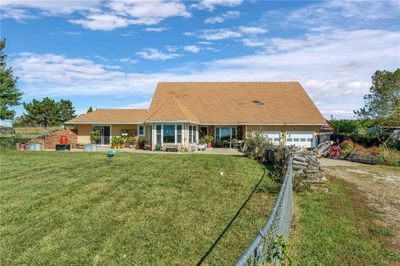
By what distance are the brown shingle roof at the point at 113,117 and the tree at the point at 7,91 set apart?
9.70 m

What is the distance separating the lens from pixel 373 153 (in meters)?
23.8

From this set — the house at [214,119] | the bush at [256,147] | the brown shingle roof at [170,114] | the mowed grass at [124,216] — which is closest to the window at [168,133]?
the house at [214,119]

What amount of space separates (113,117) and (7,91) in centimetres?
1361

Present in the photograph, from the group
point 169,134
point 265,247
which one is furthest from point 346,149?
point 265,247

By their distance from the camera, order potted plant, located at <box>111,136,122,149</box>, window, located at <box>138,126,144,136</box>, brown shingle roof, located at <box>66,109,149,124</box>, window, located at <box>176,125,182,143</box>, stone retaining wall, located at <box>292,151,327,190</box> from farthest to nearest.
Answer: window, located at <box>138,126,144,136</box>
brown shingle roof, located at <box>66,109,149,124</box>
potted plant, located at <box>111,136,122,149</box>
window, located at <box>176,125,182,143</box>
stone retaining wall, located at <box>292,151,327,190</box>

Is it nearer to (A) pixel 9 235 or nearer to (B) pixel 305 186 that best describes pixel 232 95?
(B) pixel 305 186

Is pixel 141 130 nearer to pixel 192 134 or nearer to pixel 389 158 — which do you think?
pixel 192 134

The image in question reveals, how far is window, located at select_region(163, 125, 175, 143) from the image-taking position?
31109 millimetres

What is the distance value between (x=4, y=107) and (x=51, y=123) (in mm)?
31609

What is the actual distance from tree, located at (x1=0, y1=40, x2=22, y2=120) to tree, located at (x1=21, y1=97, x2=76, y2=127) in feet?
94.2

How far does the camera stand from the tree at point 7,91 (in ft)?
128

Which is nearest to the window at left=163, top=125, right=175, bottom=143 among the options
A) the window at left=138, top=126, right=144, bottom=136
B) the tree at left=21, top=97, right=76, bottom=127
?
the window at left=138, top=126, right=144, bottom=136

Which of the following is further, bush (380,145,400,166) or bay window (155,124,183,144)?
bay window (155,124,183,144)

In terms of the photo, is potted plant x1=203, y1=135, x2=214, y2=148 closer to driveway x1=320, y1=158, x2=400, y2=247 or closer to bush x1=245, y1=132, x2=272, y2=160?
bush x1=245, y1=132, x2=272, y2=160
